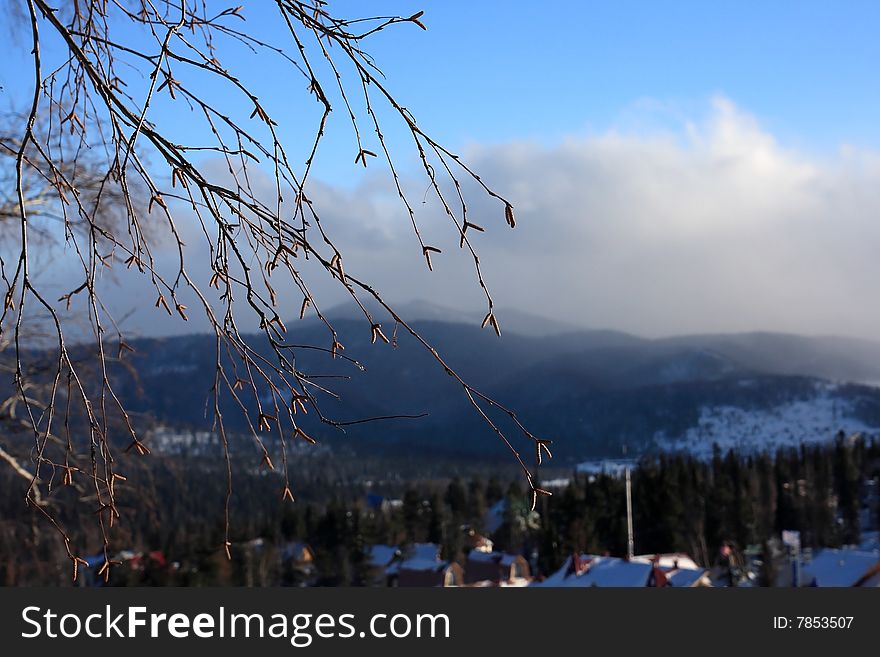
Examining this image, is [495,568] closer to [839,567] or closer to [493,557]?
[493,557]

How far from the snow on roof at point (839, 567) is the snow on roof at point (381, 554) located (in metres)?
→ 15.4

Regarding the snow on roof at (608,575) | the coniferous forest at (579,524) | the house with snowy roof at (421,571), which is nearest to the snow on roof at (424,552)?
the house with snowy roof at (421,571)

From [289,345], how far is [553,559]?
93.7 feet

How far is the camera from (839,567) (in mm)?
23828

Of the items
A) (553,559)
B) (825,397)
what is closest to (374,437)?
(825,397)

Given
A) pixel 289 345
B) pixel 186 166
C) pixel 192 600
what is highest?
pixel 186 166

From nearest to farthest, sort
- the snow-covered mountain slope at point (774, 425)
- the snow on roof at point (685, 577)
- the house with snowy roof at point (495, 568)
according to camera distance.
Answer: the snow on roof at point (685, 577) → the house with snowy roof at point (495, 568) → the snow-covered mountain slope at point (774, 425)

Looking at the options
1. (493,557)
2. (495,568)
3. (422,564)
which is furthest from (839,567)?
(422,564)

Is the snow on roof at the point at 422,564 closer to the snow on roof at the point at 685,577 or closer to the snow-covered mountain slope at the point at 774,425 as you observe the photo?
the snow on roof at the point at 685,577

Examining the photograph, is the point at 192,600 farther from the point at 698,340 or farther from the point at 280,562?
the point at 698,340

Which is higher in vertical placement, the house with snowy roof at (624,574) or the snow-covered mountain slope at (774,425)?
the house with snowy roof at (624,574)

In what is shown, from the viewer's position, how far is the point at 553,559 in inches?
1126

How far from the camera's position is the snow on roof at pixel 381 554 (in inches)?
1290

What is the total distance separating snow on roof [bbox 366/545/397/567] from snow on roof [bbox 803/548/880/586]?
50.7 feet
